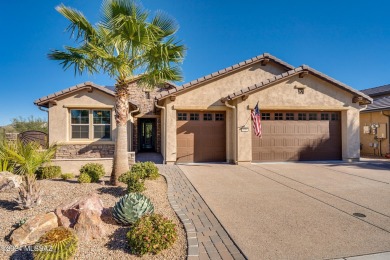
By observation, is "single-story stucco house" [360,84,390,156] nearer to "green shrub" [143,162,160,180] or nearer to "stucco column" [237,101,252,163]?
"stucco column" [237,101,252,163]

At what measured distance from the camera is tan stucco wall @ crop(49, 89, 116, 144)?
37.4 feet

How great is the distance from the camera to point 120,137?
6.85 m

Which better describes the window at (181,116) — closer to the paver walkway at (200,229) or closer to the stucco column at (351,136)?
the paver walkway at (200,229)

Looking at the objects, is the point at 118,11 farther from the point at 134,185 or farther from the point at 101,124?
the point at 101,124

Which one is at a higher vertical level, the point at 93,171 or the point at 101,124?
the point at 101,124

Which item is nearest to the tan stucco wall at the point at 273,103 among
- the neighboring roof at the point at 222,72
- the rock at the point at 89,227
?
the neighboring roof at the point at 222,72

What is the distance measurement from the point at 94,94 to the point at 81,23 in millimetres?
6016

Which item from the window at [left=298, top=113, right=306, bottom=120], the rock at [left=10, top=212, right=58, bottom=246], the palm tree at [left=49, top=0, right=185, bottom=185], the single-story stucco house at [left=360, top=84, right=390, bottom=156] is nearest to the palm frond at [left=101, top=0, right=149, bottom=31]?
the palm tree at [left=49, top=0, right=185, bottom=185]

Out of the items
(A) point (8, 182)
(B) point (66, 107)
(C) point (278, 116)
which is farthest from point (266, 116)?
(A) point (8, 182)

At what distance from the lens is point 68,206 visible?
4.19m

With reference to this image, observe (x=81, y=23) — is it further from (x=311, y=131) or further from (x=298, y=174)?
(x=311, y=131)

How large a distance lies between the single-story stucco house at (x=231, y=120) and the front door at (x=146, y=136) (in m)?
6.22

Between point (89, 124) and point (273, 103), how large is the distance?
1055 centimetres

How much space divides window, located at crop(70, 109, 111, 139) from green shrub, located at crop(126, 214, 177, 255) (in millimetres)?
9755
